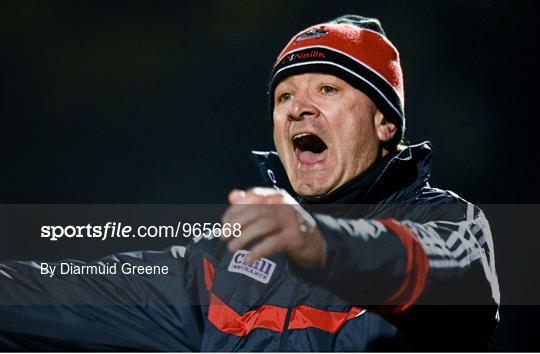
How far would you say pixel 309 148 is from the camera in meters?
2.15

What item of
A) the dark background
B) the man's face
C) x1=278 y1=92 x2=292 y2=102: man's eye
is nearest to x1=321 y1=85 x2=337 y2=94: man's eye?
the man's face

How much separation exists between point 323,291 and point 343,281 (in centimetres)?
67

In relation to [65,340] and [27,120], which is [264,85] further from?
[65,340]

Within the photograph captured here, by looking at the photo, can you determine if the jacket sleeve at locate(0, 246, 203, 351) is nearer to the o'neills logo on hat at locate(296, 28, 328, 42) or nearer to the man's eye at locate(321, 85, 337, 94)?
the man's eye at locate(321, 85, 337, 94)

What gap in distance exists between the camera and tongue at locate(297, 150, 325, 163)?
204 cm

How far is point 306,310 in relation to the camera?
162 cm

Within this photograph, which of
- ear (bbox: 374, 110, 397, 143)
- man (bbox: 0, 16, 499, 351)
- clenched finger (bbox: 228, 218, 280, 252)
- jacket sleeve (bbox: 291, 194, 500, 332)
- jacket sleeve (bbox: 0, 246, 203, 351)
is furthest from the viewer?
ear (bbox: 374, 110, 397, 143)

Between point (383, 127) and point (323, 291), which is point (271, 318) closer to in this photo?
point (323, 291)

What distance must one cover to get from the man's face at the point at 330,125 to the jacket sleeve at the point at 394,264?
715mm

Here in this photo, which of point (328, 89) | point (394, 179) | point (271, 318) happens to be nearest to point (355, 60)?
point (328, 89)

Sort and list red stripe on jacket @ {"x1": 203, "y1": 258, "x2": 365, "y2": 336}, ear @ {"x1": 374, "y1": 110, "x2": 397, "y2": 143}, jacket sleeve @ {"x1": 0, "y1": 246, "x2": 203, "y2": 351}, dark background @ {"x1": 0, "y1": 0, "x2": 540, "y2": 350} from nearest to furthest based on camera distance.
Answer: red stripe on jacket @ {"x1": 203, "y1": 258, "x2": 365, "y2": 336} → jacket sleeve @ {"x1": 0, "y1": 246, "x2": 203, "y2": 351} → ear @ {"x1": 374, "y1": 110, "x2": 397, "y2": 143} → dark background @ {"x1": 0, "y1": 0, "x2": 540, "y2": 350}

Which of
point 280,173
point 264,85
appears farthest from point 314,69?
point 264,85

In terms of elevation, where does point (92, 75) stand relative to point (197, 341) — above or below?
above

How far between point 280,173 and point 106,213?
55.8 inches
